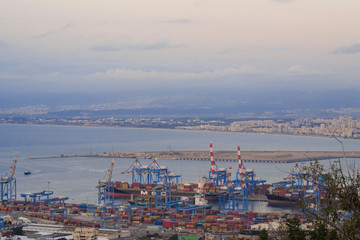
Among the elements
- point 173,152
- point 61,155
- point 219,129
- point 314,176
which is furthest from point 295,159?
point 219,129

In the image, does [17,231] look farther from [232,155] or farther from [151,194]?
[232,155]

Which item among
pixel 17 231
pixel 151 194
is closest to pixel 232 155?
pixel 151 194

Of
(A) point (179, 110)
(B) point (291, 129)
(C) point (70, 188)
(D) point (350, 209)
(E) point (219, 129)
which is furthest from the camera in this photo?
(A) point (179, 110)

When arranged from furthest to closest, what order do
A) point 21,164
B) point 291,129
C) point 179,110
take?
point 179,110 → point 291,129 → point 21,164

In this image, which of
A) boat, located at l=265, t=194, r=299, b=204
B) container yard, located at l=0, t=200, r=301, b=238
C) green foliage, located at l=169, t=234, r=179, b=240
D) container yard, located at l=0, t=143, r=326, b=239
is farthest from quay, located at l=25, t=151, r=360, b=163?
green foliage, located at l=169, t=234, r=179, b=240

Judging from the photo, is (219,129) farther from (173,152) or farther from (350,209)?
(350,209)

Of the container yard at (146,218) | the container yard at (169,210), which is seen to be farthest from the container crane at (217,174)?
the container yard at (146,218)

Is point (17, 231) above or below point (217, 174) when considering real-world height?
below

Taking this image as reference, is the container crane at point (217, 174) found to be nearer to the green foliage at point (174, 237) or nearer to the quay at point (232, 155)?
the green foliage at point (174, 237)

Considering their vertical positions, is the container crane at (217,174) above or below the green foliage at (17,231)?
above

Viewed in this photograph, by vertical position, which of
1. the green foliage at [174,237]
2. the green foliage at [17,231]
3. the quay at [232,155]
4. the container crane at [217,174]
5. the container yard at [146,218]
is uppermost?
the quay at [232,155]

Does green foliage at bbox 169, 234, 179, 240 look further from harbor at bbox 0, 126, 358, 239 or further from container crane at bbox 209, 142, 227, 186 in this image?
container crane at bbox 209, 142, 227, 186
